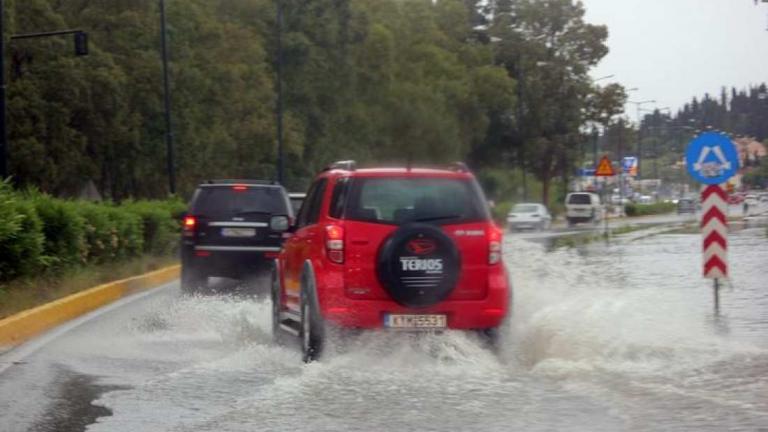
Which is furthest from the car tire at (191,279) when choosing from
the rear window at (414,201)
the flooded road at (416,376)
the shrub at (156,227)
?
the rear window at (414,201)

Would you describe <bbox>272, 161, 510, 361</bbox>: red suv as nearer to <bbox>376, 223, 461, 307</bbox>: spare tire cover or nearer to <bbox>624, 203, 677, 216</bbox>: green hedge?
<bbox>376, 223, 461, 307</bbox>: spare tire cover

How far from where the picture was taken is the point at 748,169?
6516 inches

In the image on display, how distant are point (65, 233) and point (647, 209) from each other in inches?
2968

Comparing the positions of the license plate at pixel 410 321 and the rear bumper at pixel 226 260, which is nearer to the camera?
the license plate at pixel 410 321

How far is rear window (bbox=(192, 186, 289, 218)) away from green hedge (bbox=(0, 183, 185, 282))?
6.43 feet

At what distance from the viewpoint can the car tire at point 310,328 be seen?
11227 mm

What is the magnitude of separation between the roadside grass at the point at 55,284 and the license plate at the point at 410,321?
19.1 ft

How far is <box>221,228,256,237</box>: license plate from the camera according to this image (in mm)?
21062

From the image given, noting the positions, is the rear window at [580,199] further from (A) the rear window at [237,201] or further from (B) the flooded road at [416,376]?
(B) the flooded road at [416,376]

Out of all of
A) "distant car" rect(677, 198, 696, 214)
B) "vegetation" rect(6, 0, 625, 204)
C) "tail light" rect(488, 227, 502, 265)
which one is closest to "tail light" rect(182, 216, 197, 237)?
"tail light" rect(488, 227, 502, 265)

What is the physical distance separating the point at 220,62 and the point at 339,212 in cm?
4397

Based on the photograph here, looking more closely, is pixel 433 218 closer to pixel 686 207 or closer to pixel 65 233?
pixel 65 233

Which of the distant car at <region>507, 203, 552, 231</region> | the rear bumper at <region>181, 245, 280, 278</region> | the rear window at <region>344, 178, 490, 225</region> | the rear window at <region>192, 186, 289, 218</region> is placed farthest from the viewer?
the distant car at <region>507, 203, 552, 231</region>

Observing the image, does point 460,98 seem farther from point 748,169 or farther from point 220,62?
point 748,169
